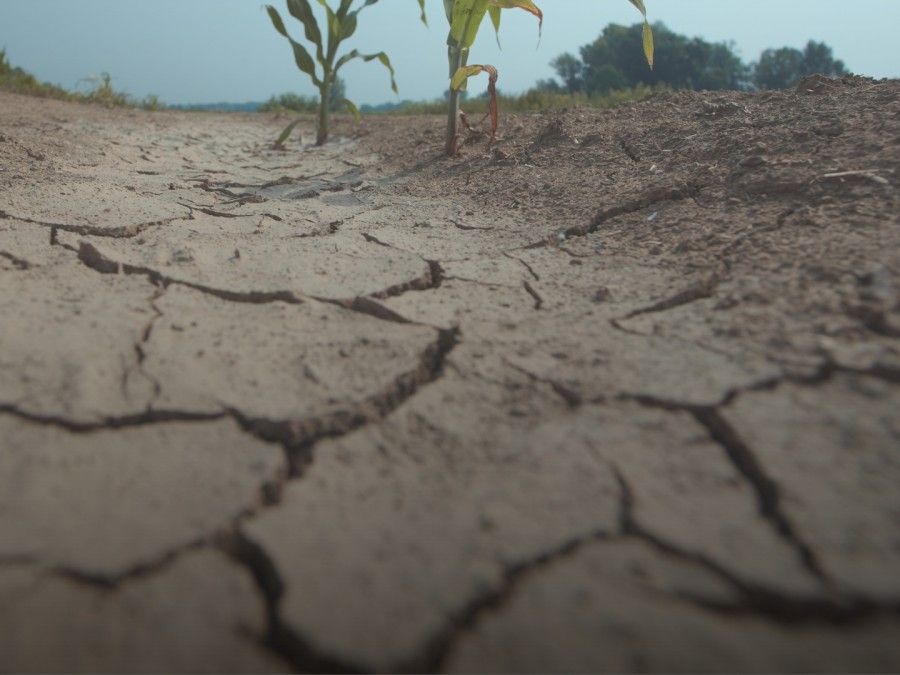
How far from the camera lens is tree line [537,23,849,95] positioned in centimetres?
825

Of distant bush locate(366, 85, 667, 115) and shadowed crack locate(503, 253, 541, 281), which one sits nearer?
shadowed crack locate(503, 253, 541, 281)

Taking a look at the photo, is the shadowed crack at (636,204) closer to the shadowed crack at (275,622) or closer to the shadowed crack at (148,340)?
the shadowed crack at (148,340)

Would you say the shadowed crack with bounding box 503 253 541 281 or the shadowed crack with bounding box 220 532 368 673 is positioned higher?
the shadowed crack with bounding box 503 253 541 281

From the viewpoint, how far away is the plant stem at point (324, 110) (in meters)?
4.32

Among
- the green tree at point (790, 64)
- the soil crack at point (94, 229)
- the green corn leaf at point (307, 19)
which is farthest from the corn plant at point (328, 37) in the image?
the green tree at point (790, 64)

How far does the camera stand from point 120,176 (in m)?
3.06

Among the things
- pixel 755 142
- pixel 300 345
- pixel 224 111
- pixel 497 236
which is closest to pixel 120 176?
pixel 497 236

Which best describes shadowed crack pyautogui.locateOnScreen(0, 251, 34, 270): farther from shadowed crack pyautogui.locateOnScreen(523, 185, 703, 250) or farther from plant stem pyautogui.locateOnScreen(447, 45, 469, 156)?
plant stem pyautogui.locateOnScreen(447, 45, 469, 156)

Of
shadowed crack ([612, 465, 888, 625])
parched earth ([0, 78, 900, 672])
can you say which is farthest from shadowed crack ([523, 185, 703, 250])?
shadowed crack ([612, 465, 888, 625])

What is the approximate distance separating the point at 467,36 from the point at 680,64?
6806mm

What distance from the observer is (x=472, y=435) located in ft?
3.72

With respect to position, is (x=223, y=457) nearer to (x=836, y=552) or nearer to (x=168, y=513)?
(x=168, y=513)

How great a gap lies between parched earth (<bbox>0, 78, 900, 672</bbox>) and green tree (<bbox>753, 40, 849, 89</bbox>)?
7030mm

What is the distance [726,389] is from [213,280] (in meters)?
1.37
